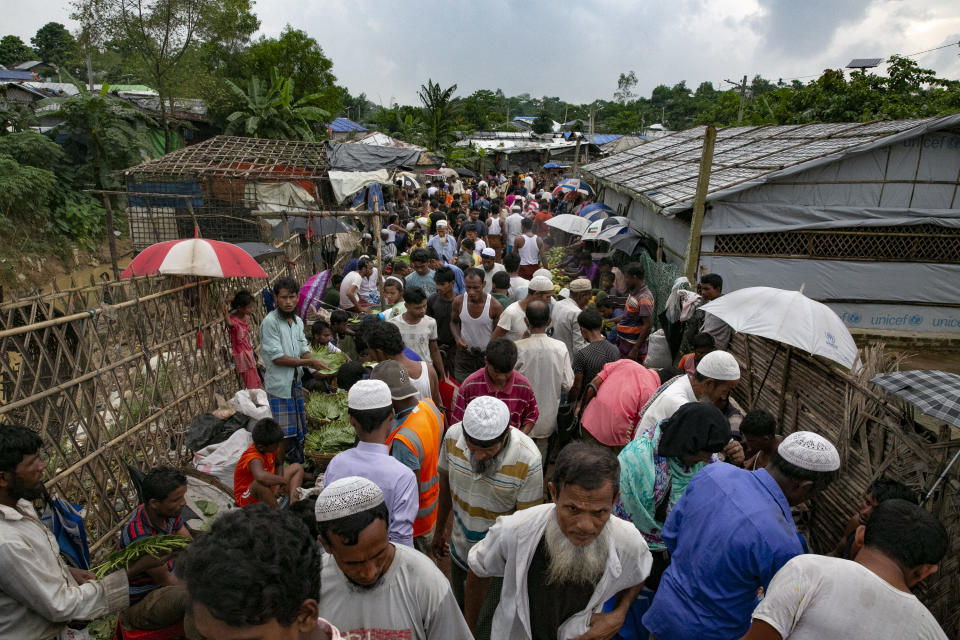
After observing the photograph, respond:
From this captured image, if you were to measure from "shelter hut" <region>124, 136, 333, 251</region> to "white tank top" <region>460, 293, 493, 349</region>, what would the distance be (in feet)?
28.8

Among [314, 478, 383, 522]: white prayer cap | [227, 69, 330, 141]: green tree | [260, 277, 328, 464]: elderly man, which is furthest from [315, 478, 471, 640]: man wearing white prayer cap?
[227, 69, 330, 141]: green tree

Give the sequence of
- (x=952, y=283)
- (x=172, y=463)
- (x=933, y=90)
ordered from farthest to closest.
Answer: (x=933, y=90) → (x=952, y=283) → (x=172, y=463)

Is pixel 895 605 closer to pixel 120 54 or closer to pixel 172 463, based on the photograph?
pixel 172 463

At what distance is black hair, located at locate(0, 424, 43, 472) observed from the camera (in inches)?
101

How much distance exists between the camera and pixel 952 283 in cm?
985

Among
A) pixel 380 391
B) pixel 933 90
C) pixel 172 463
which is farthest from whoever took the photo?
pixel 933 90

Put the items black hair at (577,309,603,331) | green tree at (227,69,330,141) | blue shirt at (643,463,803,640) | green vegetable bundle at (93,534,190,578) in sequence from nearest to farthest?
blue shirt at (643,463,803,640) → green vegetable bundle at (93,534,190,578) → black hair at (577,309,603,331) → green tree at (227,69,330,141)

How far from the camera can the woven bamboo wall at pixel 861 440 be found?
3191mm

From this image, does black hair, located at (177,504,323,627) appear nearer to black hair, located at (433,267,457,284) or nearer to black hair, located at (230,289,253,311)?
black hair, located at (433,267,457,284)

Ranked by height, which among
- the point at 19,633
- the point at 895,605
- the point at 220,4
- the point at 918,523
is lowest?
the point at 19,633

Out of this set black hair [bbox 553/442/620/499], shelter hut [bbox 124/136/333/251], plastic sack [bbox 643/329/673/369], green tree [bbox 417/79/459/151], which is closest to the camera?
black hair [bbox 553/442/620/499]

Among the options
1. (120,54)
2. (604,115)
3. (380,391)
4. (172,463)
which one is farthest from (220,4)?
(604,115)

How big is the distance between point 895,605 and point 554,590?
1226 mm

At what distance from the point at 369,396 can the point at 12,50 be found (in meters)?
81.5
